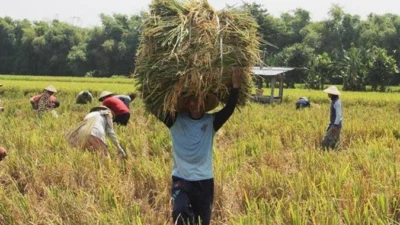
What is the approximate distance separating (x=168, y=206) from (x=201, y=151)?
0.87 meters

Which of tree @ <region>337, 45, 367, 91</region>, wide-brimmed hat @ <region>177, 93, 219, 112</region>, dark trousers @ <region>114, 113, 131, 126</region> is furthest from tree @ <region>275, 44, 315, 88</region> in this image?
wide-brimmed hat @ <region>177, 93, 219, 112</region>

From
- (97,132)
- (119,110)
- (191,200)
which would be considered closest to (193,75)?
(191,200)

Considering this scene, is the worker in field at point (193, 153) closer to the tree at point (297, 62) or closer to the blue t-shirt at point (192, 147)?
the blue t-shirt at point (192, 147)

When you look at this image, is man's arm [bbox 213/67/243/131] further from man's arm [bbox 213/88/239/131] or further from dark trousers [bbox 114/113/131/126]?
dark trousers [bbox 114/113/131/126]

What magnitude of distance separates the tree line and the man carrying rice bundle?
108ft

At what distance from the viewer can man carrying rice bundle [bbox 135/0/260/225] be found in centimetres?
300

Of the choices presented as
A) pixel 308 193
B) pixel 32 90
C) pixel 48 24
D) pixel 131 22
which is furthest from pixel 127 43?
pixel 308 193

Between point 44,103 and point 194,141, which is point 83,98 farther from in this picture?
point 194,141

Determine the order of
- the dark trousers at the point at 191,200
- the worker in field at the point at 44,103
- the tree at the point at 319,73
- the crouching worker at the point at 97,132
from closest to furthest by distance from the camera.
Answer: the dark trousers at the point at 191,200
the crouching worker at the point at 97,132
the worker in field at the point at 44,103
the tree at the point at 319,73

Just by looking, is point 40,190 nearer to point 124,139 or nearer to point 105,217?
point 105,217

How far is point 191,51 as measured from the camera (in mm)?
2992

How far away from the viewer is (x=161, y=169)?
14.6ft

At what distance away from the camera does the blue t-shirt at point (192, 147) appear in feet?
10.4

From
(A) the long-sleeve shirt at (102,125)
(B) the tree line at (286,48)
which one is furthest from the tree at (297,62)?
A: (A) the long-sleeve shirt at (102,125)
